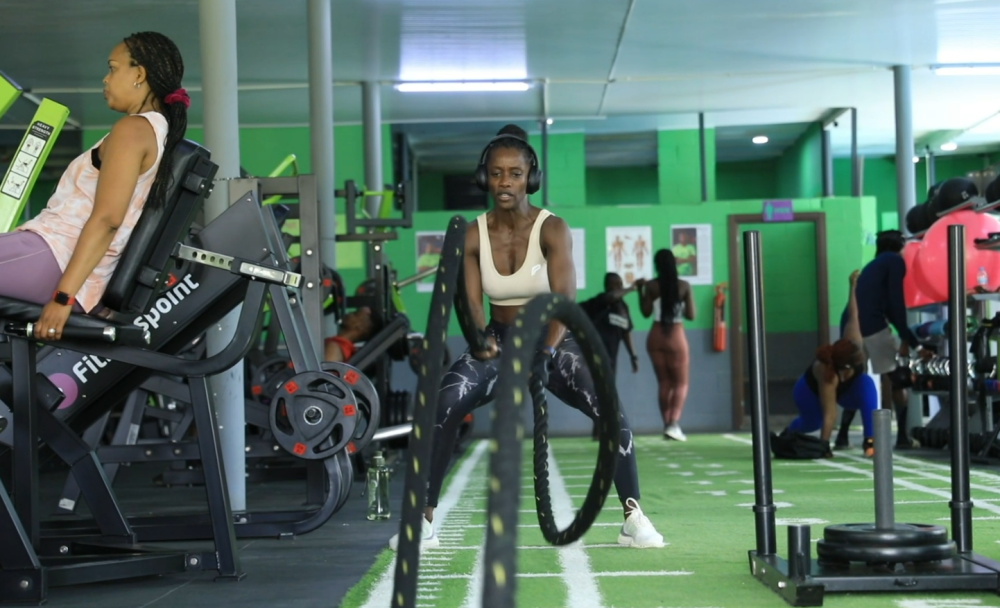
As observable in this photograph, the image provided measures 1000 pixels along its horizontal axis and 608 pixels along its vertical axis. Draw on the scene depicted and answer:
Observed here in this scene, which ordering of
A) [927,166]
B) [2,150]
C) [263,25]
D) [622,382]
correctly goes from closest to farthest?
1. [263,25]
2. [622,382]
3. [2,150]
4. [927,166]

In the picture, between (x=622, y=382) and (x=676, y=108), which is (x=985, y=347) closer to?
(x=622, y=382)

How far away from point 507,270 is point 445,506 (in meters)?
1.98

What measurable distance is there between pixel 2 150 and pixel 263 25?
650 centimetres

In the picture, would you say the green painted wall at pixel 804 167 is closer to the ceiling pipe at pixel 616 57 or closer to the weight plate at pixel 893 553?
the ceiling pipe at pixel 616 57

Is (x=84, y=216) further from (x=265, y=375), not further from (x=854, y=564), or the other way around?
(x=265, y=375)

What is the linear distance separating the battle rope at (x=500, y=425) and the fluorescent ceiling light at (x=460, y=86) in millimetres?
9893

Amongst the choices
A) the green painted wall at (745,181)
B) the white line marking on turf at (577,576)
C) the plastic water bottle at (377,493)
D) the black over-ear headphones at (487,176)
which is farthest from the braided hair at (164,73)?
the green painted wall at (745,181)

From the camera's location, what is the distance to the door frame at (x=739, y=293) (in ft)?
43.0

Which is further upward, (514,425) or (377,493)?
(514,425)

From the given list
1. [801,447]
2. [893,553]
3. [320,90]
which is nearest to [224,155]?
[893,553]

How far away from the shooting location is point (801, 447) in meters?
8.08

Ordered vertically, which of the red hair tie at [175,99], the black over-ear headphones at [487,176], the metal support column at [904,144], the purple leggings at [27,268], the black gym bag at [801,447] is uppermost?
the metal support column at [904,144]

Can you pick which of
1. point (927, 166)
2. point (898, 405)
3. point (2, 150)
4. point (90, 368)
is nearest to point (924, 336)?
point (898, 405)

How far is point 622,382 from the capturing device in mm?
13148
